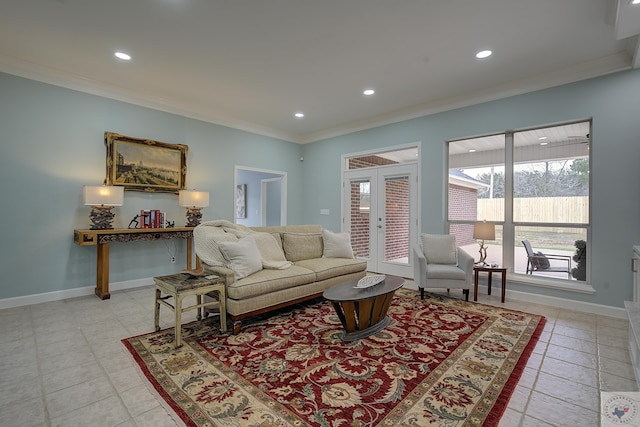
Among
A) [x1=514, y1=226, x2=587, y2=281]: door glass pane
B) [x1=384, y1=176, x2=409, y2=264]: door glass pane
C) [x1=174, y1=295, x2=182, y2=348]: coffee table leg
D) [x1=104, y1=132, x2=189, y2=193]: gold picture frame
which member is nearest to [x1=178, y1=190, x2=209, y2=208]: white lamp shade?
[x1=104, y1=132, x2=189, y2=193]: gold picture frame

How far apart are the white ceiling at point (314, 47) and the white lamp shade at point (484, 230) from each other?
1.82m

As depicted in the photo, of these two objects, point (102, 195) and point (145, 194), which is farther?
A: point (145, 194)

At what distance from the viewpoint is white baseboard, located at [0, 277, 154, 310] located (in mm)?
3496

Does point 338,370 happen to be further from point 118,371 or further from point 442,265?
point 442,265

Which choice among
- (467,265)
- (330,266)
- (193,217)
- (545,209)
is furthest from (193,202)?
(545,209)

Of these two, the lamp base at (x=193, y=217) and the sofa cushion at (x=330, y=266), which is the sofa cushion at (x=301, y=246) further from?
the lamp base at (x=193, y=217)

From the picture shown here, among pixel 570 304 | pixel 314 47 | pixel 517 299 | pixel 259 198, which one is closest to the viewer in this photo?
pixel 314 47

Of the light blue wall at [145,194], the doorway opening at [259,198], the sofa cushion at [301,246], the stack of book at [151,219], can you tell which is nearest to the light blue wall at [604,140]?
the light blue wall at [145,194]

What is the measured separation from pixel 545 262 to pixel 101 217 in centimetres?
594

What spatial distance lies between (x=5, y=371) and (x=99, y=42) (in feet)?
10.1

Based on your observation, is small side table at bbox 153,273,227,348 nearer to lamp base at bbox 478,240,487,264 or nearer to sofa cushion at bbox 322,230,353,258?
sofa cushion at bbox 322,230,353,258

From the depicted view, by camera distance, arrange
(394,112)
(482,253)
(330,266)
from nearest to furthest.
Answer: (330,266), (482,253), (394,112)

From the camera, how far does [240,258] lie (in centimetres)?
300

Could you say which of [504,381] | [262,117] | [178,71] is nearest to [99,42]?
[178,71]
